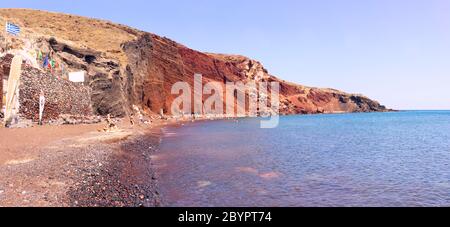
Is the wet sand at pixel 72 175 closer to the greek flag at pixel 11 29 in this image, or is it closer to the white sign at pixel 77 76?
the greek flag at pixel 11 29

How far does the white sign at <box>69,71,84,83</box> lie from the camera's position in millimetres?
42250

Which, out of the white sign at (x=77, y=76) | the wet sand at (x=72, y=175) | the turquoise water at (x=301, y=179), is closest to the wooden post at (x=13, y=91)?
the wet sand at (x=72, y=175)

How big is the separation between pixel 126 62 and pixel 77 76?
19846mm

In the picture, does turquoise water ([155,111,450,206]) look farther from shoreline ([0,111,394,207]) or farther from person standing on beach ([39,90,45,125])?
person standing on beach ([39,90,45,125])

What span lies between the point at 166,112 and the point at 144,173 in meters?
65.0

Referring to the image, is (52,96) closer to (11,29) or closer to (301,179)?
(11,29)

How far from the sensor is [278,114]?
126750 millimetres

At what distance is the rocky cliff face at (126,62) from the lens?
154ft

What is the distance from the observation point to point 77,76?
42.8 m

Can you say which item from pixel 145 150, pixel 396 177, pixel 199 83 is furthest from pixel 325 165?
pixel 199 83

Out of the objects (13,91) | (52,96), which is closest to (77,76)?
(52,96)

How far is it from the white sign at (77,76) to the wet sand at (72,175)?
2348cm
